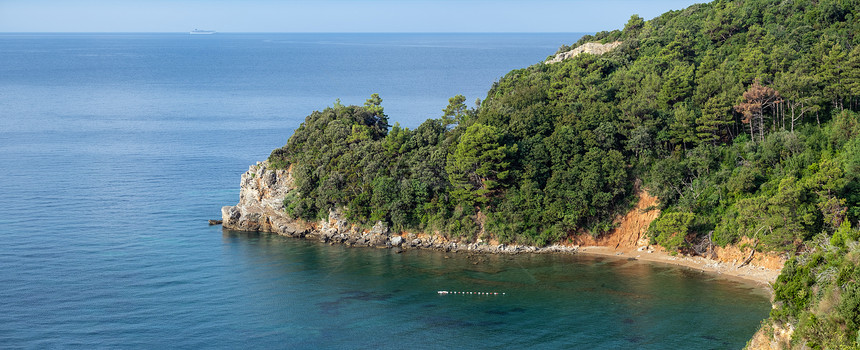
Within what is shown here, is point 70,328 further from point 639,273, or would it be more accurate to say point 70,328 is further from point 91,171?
point 91,171

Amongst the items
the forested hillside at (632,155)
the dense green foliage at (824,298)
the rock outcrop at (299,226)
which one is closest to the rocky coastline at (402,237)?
the rock outcrop at (299,226)

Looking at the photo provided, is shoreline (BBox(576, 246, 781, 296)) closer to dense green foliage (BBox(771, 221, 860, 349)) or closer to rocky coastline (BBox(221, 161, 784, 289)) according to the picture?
rocky coastline (BBox(221, 161, 784, 289))

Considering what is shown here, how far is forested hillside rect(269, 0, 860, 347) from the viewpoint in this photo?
2619 inches

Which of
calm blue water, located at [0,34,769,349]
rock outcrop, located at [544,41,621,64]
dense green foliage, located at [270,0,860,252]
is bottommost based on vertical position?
calm blue water, located at [0,34,769,349]

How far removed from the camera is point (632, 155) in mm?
75750

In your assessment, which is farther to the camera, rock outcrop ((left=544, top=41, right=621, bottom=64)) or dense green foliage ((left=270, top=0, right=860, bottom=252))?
rock outcrop ((left=544, top=41, right=621, bottom=64))

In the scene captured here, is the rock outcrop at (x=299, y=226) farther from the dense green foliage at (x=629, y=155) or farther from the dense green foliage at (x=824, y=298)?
the dense green foliage at (x=824, y=298)

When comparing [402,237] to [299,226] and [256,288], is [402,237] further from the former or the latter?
[256,288]

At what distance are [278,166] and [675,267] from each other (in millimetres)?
43112

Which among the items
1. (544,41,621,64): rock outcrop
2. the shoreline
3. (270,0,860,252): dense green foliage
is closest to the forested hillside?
(270,0,860,252): dense green foliage

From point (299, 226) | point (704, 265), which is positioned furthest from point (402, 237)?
point (704, 265)

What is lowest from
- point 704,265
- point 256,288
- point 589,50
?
point 256,288

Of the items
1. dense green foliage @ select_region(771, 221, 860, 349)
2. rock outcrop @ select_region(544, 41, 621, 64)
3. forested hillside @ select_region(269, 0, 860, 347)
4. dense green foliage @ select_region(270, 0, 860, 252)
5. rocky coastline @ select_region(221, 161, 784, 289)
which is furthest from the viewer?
rock outcrop @ select_region(544, 41, 621, 64)

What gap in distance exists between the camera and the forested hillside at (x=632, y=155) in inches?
2619
